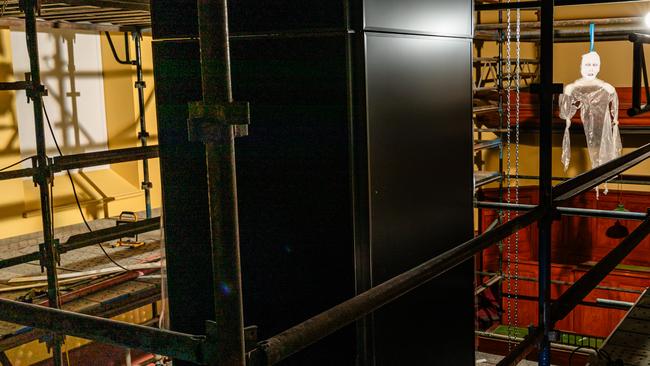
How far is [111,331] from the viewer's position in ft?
3.83

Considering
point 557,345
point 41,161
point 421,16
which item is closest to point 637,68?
point 421,16

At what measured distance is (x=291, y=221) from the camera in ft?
5.88

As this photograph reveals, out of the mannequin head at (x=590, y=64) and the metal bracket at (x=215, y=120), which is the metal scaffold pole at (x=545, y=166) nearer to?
the metal bracket at (x=215, y=120)

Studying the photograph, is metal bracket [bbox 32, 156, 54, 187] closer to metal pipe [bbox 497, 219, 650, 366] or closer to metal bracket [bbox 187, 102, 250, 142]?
metal pipe [bbox 497, 219, 650, 366]

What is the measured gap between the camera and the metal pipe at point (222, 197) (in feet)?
3.50

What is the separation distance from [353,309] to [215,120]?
16.9 inches

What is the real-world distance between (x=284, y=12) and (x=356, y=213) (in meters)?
0.47

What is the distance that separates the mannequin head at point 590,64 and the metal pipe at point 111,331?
18.1 feet

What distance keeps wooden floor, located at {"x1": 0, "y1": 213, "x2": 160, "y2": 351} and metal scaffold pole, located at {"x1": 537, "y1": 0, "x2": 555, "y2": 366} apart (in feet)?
7.01

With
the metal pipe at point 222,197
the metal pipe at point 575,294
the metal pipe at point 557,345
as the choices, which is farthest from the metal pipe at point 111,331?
the metal pipe at point 557,345

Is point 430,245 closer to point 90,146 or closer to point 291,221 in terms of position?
point 291,221

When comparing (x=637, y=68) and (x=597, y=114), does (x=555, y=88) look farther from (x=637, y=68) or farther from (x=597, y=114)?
(x=597, y=114)

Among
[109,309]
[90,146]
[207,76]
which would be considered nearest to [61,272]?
Result: [109,309]

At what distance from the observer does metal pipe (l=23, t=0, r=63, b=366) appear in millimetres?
3367
